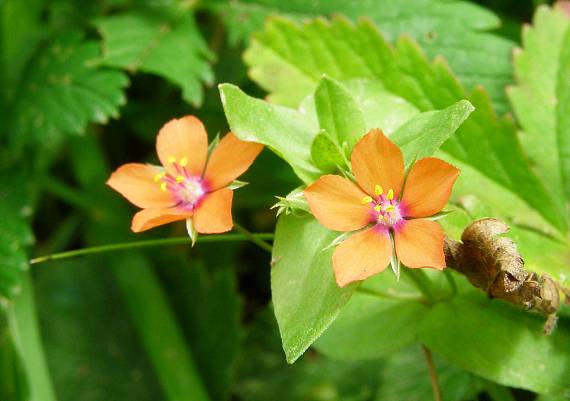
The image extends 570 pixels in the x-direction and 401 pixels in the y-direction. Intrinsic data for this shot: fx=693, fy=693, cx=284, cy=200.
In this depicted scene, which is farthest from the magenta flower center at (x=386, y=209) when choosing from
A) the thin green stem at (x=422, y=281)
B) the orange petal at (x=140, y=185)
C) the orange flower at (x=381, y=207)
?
the orange petal at (x=140, y=185)

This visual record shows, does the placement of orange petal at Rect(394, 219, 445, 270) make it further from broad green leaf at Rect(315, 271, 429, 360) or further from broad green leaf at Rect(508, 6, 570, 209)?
broad green leaf at Rect(508, 6, 570, 209)

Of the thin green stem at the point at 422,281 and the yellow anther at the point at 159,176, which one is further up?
the yellow anther at the point at 159,176

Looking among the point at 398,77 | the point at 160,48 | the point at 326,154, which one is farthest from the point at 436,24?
the point at 326,154

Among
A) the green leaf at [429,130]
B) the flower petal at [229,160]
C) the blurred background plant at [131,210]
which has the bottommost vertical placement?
the blurred background plant at [131,210]

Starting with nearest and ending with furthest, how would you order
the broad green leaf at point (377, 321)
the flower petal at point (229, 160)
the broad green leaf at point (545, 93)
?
the flower petal at point (229, 160)
the broad green leaf at point (377, 321)
the broad green leaf at point (545, 93)

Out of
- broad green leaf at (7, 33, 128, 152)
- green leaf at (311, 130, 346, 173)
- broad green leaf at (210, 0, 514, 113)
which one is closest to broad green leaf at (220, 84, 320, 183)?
green leaf at (311, 130, 346, 173)

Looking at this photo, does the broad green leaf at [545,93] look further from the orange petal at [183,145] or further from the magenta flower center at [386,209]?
the orange petal at [183,145]
